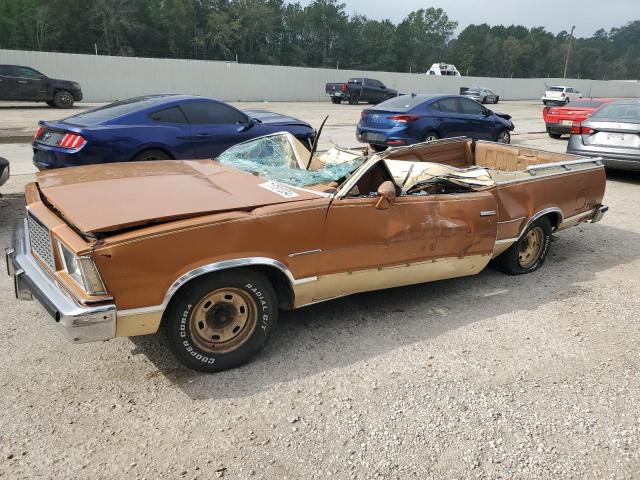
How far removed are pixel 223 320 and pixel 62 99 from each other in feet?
65.9

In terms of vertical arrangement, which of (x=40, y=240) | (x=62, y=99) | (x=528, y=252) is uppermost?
(x=62, y=99)

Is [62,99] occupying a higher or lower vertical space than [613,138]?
lower

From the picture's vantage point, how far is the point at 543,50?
101 metres

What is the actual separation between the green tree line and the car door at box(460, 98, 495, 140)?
24.7 m

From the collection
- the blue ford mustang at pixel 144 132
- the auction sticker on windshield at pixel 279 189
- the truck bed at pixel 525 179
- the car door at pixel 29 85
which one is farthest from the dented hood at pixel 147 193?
the car door at pixel 29 85

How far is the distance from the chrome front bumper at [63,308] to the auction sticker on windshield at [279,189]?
1.30 metres

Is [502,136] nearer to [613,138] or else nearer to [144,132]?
[613,138]

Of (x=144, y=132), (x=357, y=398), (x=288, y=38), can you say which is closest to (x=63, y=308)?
(x=357, y=398)

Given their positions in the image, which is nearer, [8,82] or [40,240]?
[40,240]

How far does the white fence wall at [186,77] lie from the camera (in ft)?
84.0

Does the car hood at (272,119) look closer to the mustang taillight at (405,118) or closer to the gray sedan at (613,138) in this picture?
the mustang taillight at (405,118)

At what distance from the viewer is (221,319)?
3195 millimetres

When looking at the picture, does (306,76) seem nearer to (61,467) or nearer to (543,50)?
(61,467)

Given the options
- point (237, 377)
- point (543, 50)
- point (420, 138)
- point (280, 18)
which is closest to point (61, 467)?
point (237, 377)
